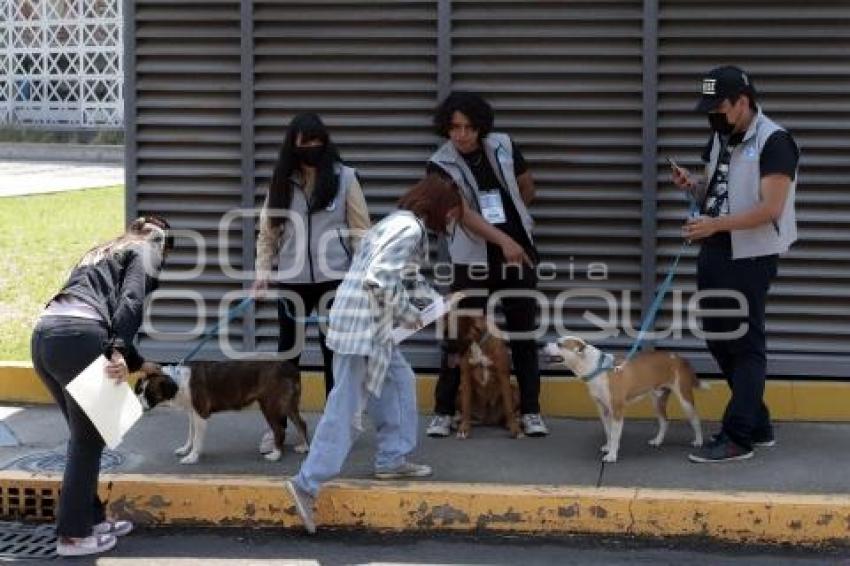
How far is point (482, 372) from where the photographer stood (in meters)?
7.50

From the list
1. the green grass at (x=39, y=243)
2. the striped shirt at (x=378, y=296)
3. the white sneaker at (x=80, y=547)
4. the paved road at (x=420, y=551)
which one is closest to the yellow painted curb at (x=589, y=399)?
the green grass at (x=39, y=243)

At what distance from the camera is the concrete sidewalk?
6.19 meters

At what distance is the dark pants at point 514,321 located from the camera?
24.7 feet

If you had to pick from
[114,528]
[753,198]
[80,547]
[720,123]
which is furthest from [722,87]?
[80,547]

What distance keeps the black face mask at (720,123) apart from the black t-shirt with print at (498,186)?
3.88 ft

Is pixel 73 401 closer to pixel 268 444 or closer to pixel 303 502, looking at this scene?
pixel 303 502

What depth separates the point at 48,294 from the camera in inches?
435

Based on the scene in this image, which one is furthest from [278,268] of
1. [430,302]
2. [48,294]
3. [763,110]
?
[48,294]

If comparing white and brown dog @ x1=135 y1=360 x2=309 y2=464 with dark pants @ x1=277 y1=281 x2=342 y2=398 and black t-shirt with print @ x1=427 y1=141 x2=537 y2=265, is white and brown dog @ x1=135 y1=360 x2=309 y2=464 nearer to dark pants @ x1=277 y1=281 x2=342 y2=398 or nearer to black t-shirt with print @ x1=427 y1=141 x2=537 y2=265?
dark pants @ x1=277 y1=281 x2=342 y2=398

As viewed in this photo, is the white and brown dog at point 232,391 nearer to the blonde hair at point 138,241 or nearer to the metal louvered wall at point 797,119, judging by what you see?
the blonde hair at point 138,241

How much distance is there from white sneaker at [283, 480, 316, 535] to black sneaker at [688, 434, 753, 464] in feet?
6.76

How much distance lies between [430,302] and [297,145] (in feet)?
3.96

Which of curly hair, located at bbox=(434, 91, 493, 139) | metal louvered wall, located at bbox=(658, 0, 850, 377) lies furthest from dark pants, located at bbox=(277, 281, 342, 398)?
metal louvered wall, located at bbox=(658, 0, 850, 377)

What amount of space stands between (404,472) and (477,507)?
49cm
